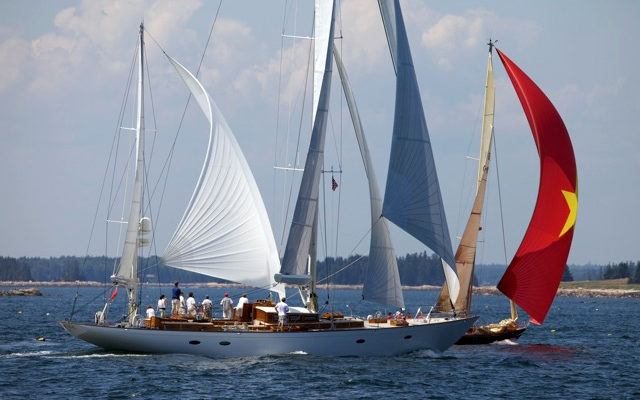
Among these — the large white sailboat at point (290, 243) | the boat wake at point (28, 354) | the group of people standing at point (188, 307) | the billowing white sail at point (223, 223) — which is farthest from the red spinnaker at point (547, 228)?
the boat wake at point (28, 354)

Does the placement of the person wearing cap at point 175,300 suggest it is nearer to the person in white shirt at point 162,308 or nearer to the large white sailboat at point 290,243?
the person in white shirt at point 162,308

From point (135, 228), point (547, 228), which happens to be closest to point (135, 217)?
point (135, 228)

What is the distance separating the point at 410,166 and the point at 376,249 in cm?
354

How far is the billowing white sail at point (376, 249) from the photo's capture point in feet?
119

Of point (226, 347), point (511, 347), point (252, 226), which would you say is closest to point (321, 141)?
point (252, 226)

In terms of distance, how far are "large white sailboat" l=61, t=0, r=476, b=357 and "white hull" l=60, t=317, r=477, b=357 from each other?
3 cm

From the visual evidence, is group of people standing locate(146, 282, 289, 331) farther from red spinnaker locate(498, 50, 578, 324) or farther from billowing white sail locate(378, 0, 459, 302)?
red spinnaker locate(498, 50, 578, 324)

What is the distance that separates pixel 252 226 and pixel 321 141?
4040mm

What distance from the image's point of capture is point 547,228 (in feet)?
133

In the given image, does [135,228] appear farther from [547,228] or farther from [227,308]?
[547,228]

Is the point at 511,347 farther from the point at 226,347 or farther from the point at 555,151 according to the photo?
the point at 226,347

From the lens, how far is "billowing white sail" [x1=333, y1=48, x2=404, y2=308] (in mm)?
36312

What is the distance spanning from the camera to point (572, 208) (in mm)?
40688

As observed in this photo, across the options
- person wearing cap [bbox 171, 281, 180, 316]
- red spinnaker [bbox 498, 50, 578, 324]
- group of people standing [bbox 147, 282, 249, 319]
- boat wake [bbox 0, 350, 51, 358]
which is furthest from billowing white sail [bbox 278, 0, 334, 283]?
boat wake [bbox 0, 350, 51, 358]
